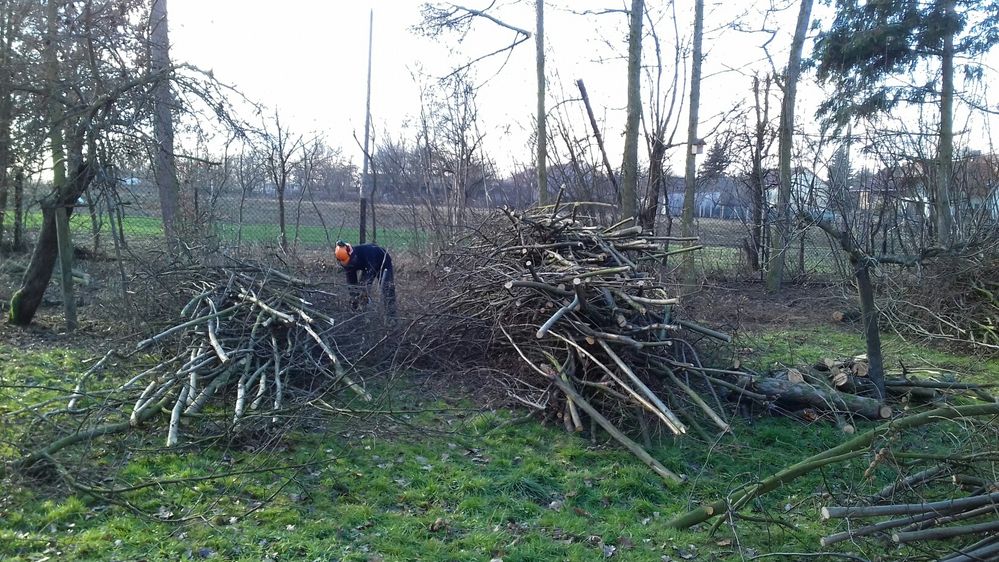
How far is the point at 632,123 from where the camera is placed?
11.4 m

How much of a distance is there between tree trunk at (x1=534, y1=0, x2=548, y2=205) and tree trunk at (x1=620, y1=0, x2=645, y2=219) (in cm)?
236

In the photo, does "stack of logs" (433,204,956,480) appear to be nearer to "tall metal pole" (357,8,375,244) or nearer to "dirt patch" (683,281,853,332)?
"dirt patch" (683,281,853,332)

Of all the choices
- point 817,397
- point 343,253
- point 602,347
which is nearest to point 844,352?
point 817,397

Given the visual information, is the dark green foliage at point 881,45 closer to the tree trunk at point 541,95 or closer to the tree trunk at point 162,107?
the tree trunk at point 541,95

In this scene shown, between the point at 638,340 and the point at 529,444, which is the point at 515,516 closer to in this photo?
the point at 529,444

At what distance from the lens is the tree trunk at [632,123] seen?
11.3 m

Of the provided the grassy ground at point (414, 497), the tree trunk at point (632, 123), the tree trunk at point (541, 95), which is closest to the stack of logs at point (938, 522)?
the grassy ground at point (414, 497)

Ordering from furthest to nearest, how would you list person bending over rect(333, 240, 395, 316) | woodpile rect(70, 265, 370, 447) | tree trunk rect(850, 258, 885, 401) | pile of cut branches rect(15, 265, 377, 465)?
person bending over rect(333, 240, 395, 316)
tree trunk rect(850, 258, 885, 401)
woodpile rect(70, 265, 370, 447)
pile of cut branches rect(15, 265, 377, 465)

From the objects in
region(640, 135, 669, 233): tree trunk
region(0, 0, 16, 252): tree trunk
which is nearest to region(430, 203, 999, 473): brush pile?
Answer: region(0, 0, 16, 252): tree trunk

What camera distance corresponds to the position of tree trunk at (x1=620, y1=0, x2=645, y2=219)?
37.1 ft

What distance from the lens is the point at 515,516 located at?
4578mm

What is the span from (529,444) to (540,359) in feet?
3.58

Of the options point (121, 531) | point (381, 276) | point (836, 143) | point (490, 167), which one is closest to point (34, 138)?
point (381, 276)

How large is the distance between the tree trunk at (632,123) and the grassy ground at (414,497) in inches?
221
